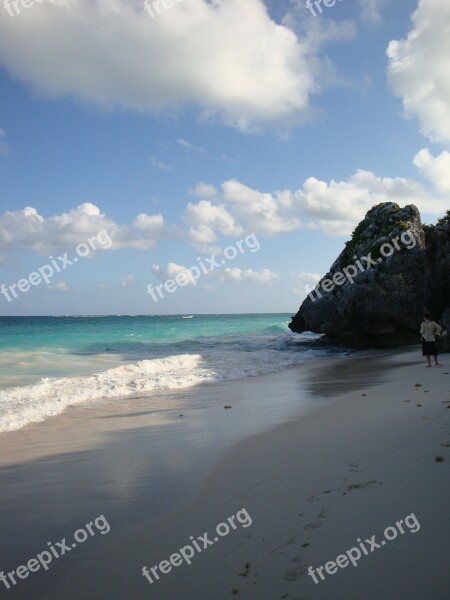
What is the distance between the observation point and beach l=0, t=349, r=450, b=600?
2.80 metres

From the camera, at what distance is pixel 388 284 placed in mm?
20031

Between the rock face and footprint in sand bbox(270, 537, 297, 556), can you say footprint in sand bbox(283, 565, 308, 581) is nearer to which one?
footprint in sand bbox(270, 537, 297, 556)

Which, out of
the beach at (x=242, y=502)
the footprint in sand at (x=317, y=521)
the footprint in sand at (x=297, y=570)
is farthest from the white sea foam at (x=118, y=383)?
the footprint in sand at (x=297, y=570)

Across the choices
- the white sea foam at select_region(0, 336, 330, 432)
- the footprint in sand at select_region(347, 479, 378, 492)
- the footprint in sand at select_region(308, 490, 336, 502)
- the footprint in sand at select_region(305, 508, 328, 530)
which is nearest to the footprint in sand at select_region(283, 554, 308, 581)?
the footprint in sand at select_region(305, 508, 328, 530)

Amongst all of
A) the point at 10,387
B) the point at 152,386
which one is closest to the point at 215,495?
the point at 152,386

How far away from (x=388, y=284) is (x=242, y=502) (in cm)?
1813

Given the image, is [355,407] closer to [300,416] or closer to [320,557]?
[300,416]

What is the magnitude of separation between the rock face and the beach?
13.1m

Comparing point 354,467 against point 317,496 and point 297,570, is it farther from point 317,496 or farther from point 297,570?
point 297,570

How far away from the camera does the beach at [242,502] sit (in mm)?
2797

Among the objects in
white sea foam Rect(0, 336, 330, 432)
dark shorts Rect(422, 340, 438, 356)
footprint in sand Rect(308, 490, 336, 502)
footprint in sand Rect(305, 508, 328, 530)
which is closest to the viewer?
footprint in sand Rect(305, 508, 328, 530)

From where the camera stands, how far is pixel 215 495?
4.26 metres

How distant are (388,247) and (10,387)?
707 inches

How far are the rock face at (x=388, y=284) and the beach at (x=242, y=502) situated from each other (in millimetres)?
13103
